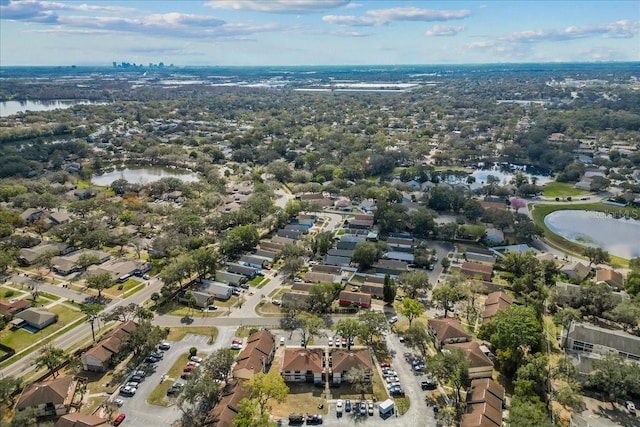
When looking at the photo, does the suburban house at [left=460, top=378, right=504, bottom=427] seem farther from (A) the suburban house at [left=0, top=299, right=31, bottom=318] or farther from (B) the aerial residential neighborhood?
(A) the suburban house at [left=0, top=299, right=31, bottom=318]

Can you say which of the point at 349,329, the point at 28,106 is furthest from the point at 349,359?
the point at 28,106

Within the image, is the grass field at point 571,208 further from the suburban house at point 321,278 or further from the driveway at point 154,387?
the driveway at point 154,387

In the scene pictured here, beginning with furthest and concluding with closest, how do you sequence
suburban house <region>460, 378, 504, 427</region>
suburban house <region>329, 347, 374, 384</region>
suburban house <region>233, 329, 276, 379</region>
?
suburban house <region>233, 329, 276, 379</region> → suburban house <region>329, 347, 374, 384</region> → suburban house <region>460, 378, 504, 427</region>

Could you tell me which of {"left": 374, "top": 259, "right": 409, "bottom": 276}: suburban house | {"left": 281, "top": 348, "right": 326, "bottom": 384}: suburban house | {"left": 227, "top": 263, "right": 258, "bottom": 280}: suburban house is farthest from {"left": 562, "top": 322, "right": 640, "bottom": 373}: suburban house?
{"left": 227, "top": 263, "right": 258, "bottom": 280}: suburban house

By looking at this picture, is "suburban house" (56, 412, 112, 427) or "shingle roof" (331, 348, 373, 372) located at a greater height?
"shingle roof" (331, 348, 373, 372)

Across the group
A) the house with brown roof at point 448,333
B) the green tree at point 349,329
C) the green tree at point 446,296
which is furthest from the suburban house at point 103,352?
the green tree at point 446,296

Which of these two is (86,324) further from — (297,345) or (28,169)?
(28,169)
